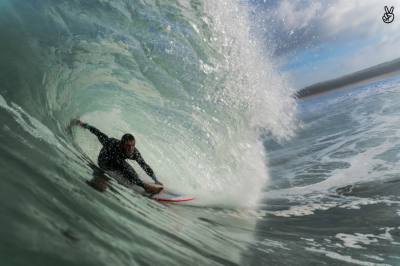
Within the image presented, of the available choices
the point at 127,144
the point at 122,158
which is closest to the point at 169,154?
the point at 122,158

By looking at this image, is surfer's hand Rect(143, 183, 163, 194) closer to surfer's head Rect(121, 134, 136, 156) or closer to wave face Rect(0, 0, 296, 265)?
wave face Rect(0, 0, 296, 265)

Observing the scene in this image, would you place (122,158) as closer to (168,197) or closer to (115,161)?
(115,161)

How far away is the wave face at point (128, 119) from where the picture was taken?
11.1ft

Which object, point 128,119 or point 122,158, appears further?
point 128,119

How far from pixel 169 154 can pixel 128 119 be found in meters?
1.45

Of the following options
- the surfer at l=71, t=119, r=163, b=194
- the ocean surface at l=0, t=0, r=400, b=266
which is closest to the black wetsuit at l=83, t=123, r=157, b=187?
the surfer at l=71, t=119, r=163, b=194

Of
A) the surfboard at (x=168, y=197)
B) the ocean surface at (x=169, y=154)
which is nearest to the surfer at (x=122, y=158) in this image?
the surfboard at (x=168, y=197)

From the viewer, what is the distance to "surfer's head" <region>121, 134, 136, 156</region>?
6754 mm

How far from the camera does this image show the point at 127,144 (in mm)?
6797

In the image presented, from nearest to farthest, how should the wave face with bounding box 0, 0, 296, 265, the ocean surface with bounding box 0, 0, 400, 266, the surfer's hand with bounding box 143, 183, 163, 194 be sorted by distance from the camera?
the wave face with bounding box 0, 0, 296, 265
the ocean surface with bounding box 0, 0, 400, 266
the surfer's hand with bounding box 143, 183, 163, 194

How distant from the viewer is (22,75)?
21.7 ft

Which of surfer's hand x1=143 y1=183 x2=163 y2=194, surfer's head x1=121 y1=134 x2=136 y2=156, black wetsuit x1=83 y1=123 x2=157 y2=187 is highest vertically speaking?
surfer's head x1=121 y1=134 x2=136 y2=156

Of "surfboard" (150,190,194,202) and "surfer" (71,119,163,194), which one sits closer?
Answer: "surfer" (71,119,163,194)

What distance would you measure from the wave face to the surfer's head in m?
0.66
